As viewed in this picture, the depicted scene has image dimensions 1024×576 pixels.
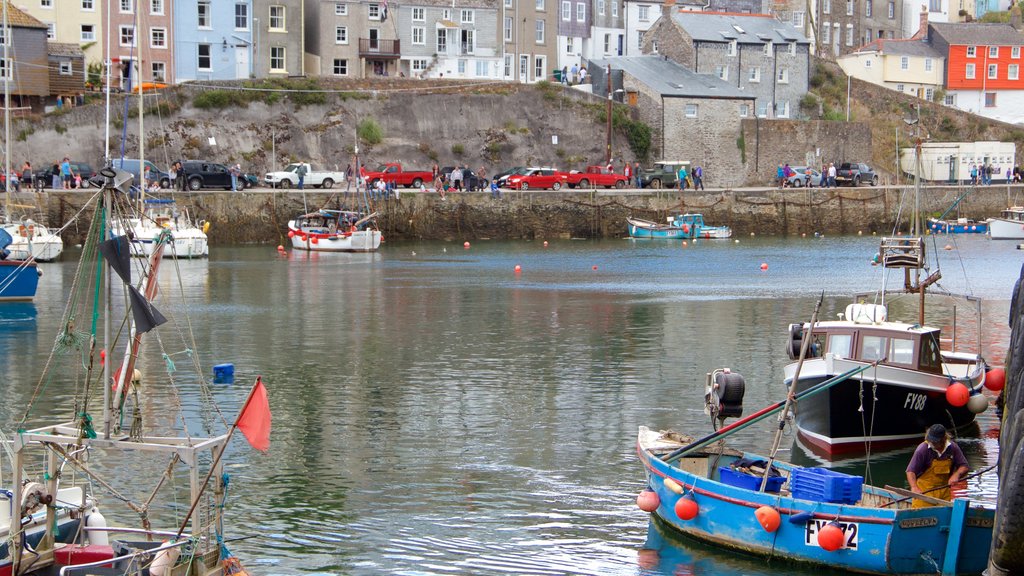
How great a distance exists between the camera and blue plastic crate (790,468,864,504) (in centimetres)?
1477

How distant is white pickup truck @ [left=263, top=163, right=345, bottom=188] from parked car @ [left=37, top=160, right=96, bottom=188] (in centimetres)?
868

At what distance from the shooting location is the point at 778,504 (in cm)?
1495

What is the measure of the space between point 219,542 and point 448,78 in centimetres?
6583

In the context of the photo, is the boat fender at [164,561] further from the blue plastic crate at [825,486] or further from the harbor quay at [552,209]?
the harbor quay at [552,209]

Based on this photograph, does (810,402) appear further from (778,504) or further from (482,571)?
(482,571)

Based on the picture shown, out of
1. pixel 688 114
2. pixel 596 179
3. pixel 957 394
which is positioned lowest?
pixel 957 394

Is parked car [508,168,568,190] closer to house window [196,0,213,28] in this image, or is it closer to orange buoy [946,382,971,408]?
house window [196,0,213,28]

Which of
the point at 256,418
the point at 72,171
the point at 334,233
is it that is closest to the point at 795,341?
the point at 256,418

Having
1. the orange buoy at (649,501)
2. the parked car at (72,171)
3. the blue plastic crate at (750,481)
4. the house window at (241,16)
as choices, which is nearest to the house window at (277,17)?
the house window at (241,16)

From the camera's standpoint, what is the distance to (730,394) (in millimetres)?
18125

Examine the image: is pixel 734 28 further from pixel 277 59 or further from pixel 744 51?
pixel 277 59

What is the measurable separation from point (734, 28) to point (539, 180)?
22.8 meters

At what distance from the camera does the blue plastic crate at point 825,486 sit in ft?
48.4

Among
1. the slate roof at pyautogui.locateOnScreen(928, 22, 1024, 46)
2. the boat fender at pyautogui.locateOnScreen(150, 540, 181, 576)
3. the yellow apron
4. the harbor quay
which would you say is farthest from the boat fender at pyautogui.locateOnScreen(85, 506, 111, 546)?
the slate roof at pyautogui.locateOnScreen(928, 22, 1024, 46)
